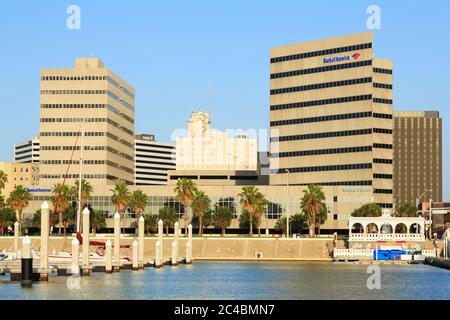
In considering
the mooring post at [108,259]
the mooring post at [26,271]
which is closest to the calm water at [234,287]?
the mooring post at [26,271]

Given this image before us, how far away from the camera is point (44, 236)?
9569cm

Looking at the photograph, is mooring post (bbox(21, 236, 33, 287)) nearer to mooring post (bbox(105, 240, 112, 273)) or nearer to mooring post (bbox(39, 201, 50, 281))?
mooring post (bbox(39, 201, 50, 281))

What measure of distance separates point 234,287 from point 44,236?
21.9 m

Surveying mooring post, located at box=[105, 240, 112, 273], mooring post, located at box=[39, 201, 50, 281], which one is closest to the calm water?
mooring post, located at box=[105, 240, 112, 273]

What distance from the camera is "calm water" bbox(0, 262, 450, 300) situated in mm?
91688

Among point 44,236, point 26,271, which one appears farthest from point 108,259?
point 26,271

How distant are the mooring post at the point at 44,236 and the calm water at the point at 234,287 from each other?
1.74m

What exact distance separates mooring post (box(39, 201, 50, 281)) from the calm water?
174cm

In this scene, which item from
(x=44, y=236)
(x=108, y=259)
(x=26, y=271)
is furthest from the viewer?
(x=108, y=259)

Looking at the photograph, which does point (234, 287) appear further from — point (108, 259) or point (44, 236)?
point (108, 259)
